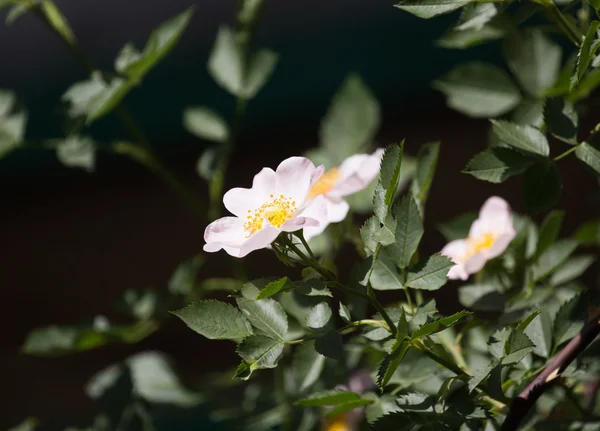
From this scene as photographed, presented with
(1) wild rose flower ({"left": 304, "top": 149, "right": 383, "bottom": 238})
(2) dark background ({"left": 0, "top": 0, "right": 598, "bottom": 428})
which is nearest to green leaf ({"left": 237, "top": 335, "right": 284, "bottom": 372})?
(1) wild rose flower ({"left": 304, "top": 149, "right": 383, "bottom": 238})

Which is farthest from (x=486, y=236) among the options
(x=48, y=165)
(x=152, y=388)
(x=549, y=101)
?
(x=48, y=165)

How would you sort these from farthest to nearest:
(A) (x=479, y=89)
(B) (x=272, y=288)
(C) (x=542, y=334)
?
(A) (x=479, y=89) → (C) (x=542, y=334) → (B) (x=272, y=288)

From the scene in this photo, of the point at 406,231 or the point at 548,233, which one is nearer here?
the point at 406,231

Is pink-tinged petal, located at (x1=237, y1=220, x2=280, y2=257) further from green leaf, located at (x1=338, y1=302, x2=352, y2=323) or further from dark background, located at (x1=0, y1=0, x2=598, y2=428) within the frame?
dark background, located at (x1=0, y1=0, x2=598, y2=428)

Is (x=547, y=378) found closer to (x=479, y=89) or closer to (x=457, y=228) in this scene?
(x=457, y=228)

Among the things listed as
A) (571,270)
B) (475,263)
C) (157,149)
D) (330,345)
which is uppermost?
(330,345)

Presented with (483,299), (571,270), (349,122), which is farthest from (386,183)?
(349,122)
